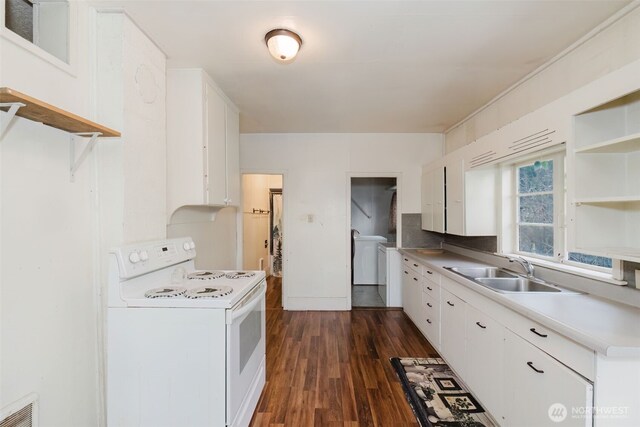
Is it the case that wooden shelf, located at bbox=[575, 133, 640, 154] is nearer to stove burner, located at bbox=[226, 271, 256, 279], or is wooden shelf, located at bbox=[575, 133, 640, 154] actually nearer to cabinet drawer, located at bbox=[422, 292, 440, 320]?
cabinet drawer, located at bbox=[422, 292, 440, 320]

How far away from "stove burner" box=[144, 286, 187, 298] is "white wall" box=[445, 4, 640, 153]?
2.84m

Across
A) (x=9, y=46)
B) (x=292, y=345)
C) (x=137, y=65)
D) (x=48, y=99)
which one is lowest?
(x=292, y=345)

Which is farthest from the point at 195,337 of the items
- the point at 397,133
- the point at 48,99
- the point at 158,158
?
the point at 397,133

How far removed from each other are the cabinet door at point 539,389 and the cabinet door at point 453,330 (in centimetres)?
55

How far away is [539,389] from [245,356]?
1606 mm

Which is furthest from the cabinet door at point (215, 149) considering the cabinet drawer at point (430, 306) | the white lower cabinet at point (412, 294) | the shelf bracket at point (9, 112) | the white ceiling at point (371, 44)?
the white lower cabinet at point (412, 294)

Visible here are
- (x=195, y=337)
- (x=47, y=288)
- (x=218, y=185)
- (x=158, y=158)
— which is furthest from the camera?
(x=218, y=185)

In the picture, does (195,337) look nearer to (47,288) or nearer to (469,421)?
(47,288)

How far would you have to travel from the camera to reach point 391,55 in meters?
2.02

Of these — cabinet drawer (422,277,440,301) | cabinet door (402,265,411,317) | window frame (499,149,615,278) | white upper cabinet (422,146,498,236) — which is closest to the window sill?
window frame (499,149,615,278)

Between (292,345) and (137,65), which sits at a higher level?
(137,65)

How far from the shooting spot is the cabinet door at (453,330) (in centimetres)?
217

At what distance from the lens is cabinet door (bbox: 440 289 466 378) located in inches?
85.3

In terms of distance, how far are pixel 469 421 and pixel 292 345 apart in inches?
67.0
